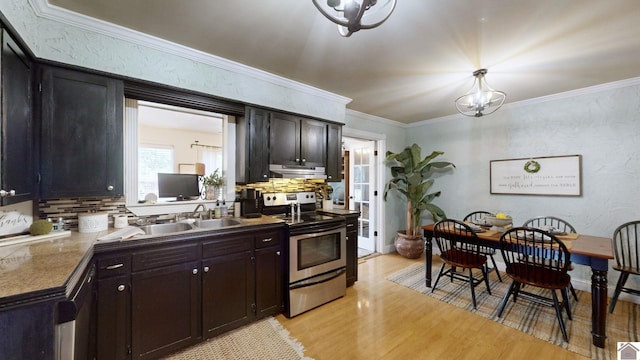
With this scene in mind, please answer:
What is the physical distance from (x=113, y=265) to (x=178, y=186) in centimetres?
112

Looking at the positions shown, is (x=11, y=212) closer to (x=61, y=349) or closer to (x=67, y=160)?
(x=67, y=160)

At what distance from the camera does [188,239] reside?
6.43 feet

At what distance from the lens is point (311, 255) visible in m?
2.70

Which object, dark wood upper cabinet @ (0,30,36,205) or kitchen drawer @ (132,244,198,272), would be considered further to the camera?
kitchen drawer @ (132,244,198,272)

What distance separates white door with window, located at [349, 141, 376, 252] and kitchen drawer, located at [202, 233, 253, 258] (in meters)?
2.99

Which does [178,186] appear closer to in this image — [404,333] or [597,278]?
[404,333]

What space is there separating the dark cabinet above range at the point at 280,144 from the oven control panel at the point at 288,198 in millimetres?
316

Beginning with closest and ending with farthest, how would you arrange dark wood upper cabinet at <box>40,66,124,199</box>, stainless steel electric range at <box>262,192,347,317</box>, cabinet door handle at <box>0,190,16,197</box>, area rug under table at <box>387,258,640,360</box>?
cabinet door handle at <box>0,190,16,197</box>, dark wood upper cabinet at <box>40,66,124,199</box>, area rug under table at <box>387,258,640,360</box>, stainless steel electric range at <box>262,192,347,317</box>

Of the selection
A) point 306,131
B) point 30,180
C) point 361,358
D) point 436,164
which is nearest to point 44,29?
point 30,180

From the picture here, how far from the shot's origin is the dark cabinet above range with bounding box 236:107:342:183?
8.84 feet

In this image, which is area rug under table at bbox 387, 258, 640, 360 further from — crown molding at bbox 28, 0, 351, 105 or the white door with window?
crown molding at bbox 28, 0, 351, 105

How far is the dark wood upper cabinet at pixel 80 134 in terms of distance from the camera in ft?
5.75

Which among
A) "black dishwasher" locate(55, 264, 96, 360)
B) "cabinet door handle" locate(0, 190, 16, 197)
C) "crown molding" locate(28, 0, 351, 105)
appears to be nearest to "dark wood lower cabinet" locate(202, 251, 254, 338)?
"black dishwasher" locate(55, 264, 96, 360)

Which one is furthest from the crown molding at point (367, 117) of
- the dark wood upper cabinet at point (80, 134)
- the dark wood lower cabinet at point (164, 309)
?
the dark wood lower cabinet at point (164, 309)
